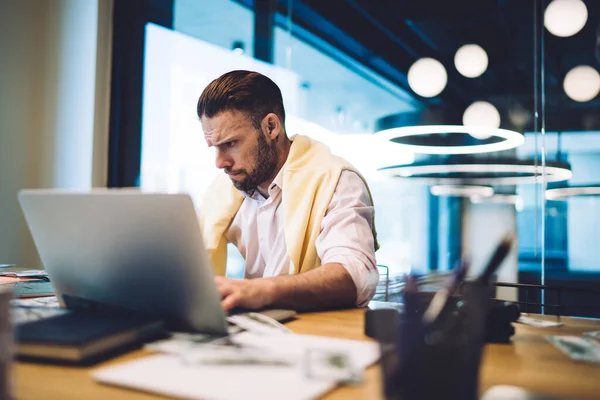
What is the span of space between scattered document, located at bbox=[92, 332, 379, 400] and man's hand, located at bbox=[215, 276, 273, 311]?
218mm

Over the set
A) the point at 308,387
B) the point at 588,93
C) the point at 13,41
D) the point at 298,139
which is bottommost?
the point at 308,387

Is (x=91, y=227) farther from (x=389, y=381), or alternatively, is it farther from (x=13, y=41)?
(x=13, y=41)

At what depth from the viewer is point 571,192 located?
9.78 ft

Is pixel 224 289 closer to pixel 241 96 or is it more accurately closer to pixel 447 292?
pixel 447 292

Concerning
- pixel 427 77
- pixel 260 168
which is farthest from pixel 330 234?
pixel 427 77

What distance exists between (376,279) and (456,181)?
8.66 ft

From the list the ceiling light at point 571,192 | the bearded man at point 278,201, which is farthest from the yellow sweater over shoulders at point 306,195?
the ceiling light at point 571,192

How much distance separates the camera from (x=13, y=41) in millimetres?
3256

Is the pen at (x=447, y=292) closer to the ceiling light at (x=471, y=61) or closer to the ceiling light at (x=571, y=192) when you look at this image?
the ceiling light at (x=571, y=192)

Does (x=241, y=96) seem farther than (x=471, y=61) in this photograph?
No

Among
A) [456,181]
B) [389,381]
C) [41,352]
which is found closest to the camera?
[389,381]

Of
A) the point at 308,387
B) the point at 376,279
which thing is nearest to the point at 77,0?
the point at 376,279

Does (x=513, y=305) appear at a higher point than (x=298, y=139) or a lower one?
lower

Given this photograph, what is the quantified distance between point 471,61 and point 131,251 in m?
3.18
